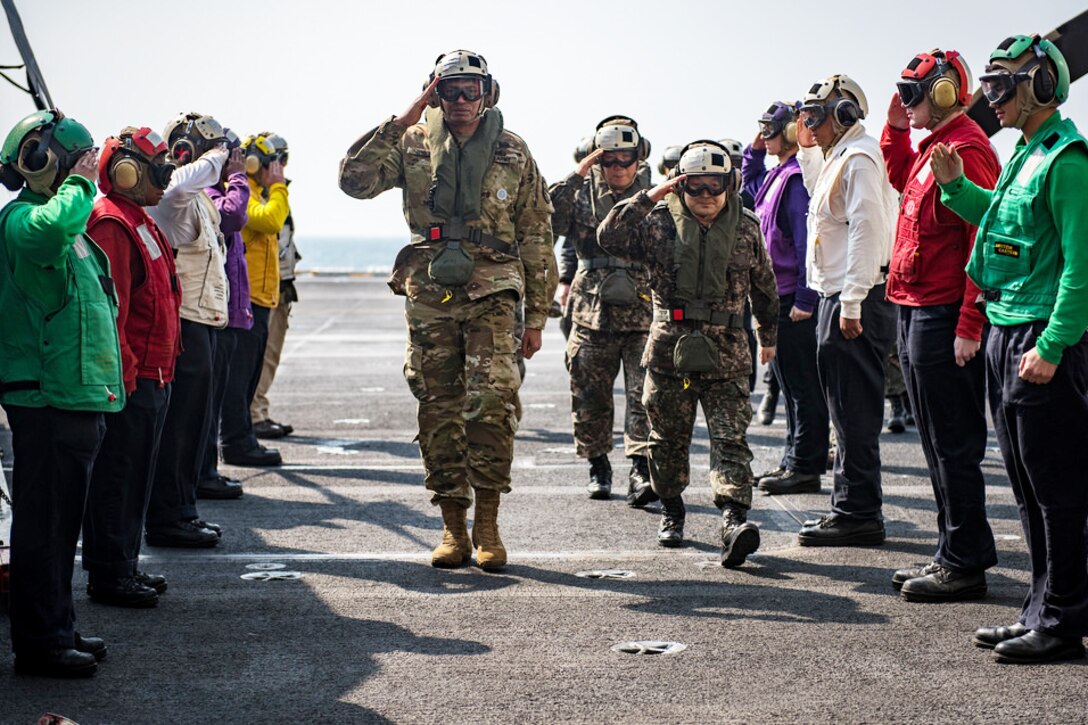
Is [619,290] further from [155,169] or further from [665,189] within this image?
[155,169]

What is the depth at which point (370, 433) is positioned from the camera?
41.4ft

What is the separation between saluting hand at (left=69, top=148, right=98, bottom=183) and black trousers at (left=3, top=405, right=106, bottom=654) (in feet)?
3.10

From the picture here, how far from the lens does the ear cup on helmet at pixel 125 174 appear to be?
6.40 meters

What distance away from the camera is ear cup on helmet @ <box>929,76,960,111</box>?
6387mm

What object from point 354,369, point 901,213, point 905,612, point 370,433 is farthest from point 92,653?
point 354,369

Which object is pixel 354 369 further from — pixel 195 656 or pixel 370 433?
pixel 195 656

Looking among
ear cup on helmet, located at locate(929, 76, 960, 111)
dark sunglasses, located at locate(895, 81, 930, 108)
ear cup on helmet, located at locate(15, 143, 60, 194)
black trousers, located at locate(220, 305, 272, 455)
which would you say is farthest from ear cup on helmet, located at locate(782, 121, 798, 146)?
ear cup on helmet, located at locate(15, 143, 60, 194)

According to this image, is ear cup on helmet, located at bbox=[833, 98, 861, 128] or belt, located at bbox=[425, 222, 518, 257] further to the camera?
ear cup on helmet, located at bbox=[833, 98, 861, 128]

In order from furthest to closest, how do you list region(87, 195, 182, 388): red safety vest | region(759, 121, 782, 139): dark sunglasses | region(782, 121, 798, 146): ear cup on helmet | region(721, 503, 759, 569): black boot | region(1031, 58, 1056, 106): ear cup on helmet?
region(759, 121, 782, 139): dark sunglasses → region(782, 121, 798, 146): ear cup on helmet → region(721, 503, 759, 569): black boot → region(87, 195, 182, 388): red safety vest → region(1031, 58, 1056, 106): ear cup on helmet

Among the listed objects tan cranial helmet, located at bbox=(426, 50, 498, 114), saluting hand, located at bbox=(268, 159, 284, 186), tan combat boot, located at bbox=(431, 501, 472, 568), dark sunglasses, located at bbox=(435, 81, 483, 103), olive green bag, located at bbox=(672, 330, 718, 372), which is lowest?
tan combat boot, located at bbox=(431, 501, 472, 568)

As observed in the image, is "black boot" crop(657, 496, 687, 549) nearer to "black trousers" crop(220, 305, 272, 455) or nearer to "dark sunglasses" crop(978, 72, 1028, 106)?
"dark sunglasses" crop(978, 72, 1028, 106)

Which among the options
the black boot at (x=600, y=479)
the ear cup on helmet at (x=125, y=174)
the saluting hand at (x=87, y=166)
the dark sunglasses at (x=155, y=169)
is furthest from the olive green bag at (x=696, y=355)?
the saluting hand at (x=87, y=166)

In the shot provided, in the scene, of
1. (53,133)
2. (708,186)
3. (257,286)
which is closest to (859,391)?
(708,186)

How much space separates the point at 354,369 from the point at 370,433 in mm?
5450
